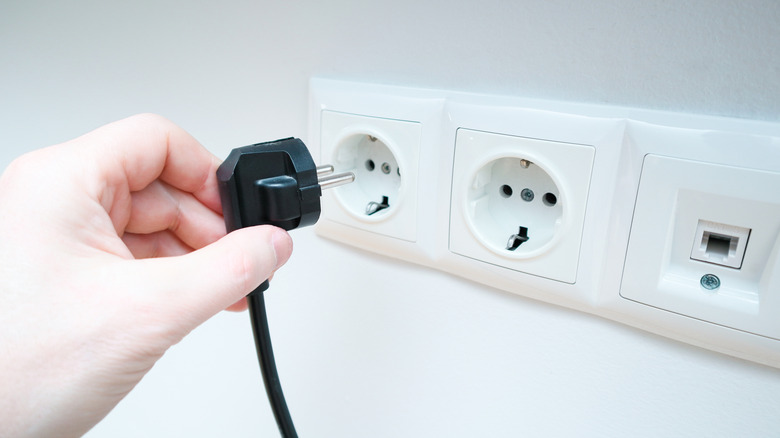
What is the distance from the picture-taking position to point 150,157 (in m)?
0.31

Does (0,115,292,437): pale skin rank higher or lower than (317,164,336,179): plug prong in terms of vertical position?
lower

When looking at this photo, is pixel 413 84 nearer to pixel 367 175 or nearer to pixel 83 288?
pixel 367 175

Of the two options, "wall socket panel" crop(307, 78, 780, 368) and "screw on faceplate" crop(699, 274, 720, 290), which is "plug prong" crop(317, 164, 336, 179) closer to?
"wall socket panel" crop(307, 78, 780, 368)

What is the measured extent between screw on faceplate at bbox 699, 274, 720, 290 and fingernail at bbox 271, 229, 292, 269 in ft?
0.72

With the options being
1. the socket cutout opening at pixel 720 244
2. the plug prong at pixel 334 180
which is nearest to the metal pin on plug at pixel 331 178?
the plug prong at pixel 334 180

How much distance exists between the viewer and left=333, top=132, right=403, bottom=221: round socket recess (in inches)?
14.4

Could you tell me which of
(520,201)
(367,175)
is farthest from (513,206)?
(367,175)

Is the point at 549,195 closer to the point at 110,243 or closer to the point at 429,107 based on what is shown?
the point at 429,107

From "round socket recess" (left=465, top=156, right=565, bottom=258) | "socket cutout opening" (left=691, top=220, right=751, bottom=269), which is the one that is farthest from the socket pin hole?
"socket cutout opening" (left=691, top=220, right=751, bottom=269)

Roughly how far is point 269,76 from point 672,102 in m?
0.29

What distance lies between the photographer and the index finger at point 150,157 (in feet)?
0.97

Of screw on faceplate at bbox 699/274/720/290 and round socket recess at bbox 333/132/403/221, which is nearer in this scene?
screw on faceplate at bbox 699/274/720/290

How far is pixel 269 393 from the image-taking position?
35cm

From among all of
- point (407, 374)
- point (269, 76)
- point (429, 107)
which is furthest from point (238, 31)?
point (407, 374)
